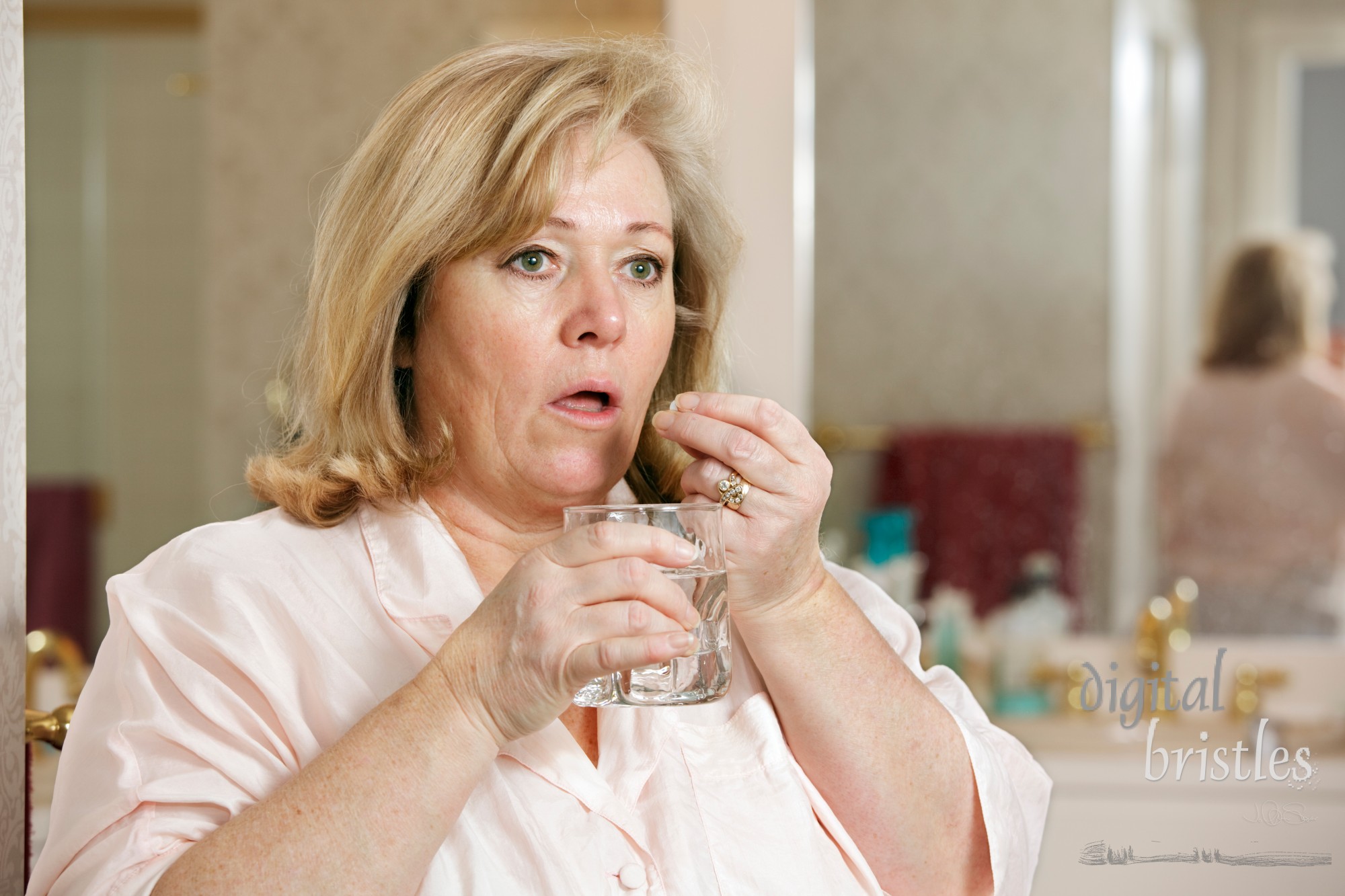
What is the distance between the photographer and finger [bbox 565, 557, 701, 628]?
76 centimetres

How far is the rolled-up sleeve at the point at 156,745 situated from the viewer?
0.83 m

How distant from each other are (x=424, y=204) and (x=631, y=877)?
1.81 ft

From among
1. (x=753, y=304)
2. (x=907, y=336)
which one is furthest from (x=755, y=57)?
(x=907, y=336)

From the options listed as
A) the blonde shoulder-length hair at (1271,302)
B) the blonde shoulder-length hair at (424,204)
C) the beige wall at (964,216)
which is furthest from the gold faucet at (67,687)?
the blonde shoulder-length hair at (1271,302)

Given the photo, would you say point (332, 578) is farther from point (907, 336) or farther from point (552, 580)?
point (907, 336)

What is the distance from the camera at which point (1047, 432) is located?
221cm

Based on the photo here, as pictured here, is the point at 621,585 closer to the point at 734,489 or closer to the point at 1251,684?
the point at 734,489

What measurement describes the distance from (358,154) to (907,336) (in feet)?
4.53

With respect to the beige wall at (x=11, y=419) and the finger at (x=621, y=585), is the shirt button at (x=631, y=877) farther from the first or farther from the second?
the beige wall at (x=11, y=419)

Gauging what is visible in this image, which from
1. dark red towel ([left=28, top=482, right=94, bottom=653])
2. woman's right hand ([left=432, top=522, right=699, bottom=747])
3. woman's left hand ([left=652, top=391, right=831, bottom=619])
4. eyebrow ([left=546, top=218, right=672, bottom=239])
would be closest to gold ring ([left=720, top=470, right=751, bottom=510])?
woman's left hand ([left=652, top=391, right=831, bottom=619])

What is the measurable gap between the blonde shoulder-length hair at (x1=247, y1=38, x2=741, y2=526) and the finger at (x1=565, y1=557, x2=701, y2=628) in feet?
1.08

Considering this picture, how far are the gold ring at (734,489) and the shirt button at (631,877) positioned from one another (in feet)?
0.92

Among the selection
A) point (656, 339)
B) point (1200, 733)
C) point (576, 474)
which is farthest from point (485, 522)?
point (1200, 733)

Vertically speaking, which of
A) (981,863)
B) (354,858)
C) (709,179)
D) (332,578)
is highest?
(709,179)
